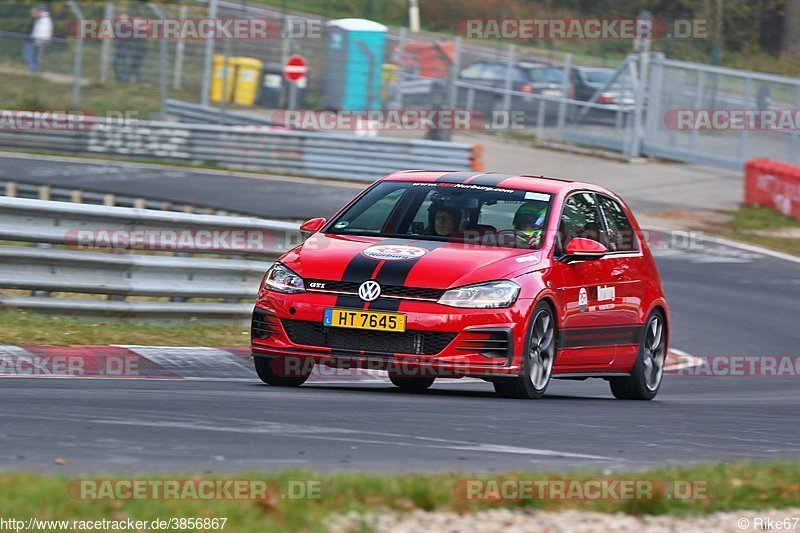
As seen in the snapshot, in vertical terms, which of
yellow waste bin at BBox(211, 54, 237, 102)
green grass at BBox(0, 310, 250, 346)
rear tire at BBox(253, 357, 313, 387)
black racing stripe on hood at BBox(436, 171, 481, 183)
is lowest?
green grass at BBox(0, 310, 250, 346)

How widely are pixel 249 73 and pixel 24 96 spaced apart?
16.0ft

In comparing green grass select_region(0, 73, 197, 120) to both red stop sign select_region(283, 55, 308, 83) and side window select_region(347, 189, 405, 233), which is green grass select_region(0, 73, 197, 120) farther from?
side window select_region(347, 189, 405, 233)

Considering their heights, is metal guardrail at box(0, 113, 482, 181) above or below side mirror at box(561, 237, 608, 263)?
below

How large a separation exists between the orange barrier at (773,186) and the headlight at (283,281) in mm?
17331

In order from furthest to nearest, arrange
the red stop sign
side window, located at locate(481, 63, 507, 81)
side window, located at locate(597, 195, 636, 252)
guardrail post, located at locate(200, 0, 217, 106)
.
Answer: side window, located at locate(481, 63, 507, 81), guardrail post, located at locate(200, 0, 217, 106), the red stop sign, side window, located at locate(597, 195, 636, 252)

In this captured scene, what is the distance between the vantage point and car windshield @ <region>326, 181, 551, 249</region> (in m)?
9.48

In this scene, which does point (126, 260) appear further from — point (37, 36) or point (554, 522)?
point (37, 36)

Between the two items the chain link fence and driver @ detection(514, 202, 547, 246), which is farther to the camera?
the chain link fence

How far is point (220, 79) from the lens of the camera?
32.2 meters

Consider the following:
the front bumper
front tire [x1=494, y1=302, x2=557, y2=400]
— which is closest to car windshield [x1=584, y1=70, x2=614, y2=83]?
front tire [x1=494, y1=302, x2=557, y2=400]

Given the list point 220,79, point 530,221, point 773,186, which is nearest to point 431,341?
point 530,221

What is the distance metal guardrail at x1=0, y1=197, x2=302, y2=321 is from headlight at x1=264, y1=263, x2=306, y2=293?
9.47 ft

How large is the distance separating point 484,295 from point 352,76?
21.6 meters

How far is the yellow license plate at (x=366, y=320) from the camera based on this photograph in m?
8.62
